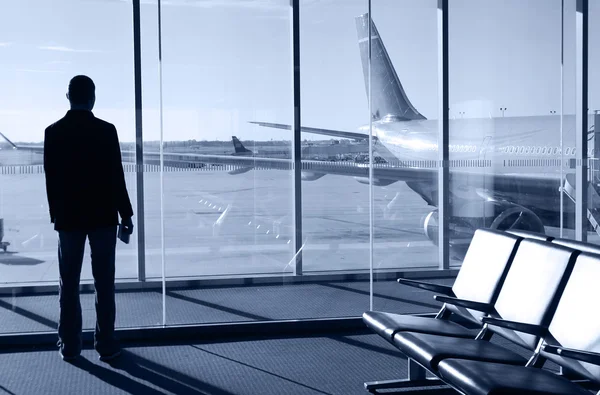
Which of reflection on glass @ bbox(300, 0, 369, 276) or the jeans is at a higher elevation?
A: reflection on glass @ bbox(300, 0, 369, 276)

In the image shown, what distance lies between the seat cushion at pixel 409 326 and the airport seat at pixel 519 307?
0.26 feet

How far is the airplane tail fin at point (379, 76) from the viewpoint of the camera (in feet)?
15.9

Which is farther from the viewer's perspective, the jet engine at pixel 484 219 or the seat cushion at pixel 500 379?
the jet engine at pixel 484 219

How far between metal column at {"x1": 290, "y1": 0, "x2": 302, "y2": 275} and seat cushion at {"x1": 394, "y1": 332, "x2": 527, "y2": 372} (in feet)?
7.38

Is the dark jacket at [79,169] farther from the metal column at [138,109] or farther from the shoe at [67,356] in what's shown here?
the metal column at [138,109]

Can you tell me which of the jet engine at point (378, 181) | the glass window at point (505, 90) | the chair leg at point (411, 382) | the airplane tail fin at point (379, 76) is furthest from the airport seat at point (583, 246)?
the glass window at point (505, 90)

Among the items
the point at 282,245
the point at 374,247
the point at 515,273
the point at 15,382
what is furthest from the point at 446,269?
the point at 15,382

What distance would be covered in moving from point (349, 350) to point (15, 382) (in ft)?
5.93

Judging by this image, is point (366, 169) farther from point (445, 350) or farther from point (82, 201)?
point (445, 350)

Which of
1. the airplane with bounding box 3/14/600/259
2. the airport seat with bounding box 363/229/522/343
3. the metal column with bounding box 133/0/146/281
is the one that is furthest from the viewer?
the airplane with bounding box 3/14/600/259

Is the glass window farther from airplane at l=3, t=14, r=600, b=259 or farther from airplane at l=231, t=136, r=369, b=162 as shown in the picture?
airplane at l=231, t=136, r=369, b=162

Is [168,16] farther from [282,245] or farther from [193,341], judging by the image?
[193,341]

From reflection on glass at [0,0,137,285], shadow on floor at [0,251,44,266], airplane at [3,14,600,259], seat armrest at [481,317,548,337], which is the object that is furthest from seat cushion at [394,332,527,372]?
shadow on floor at [0,251,44,266]

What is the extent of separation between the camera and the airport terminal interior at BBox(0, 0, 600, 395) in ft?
14.1
